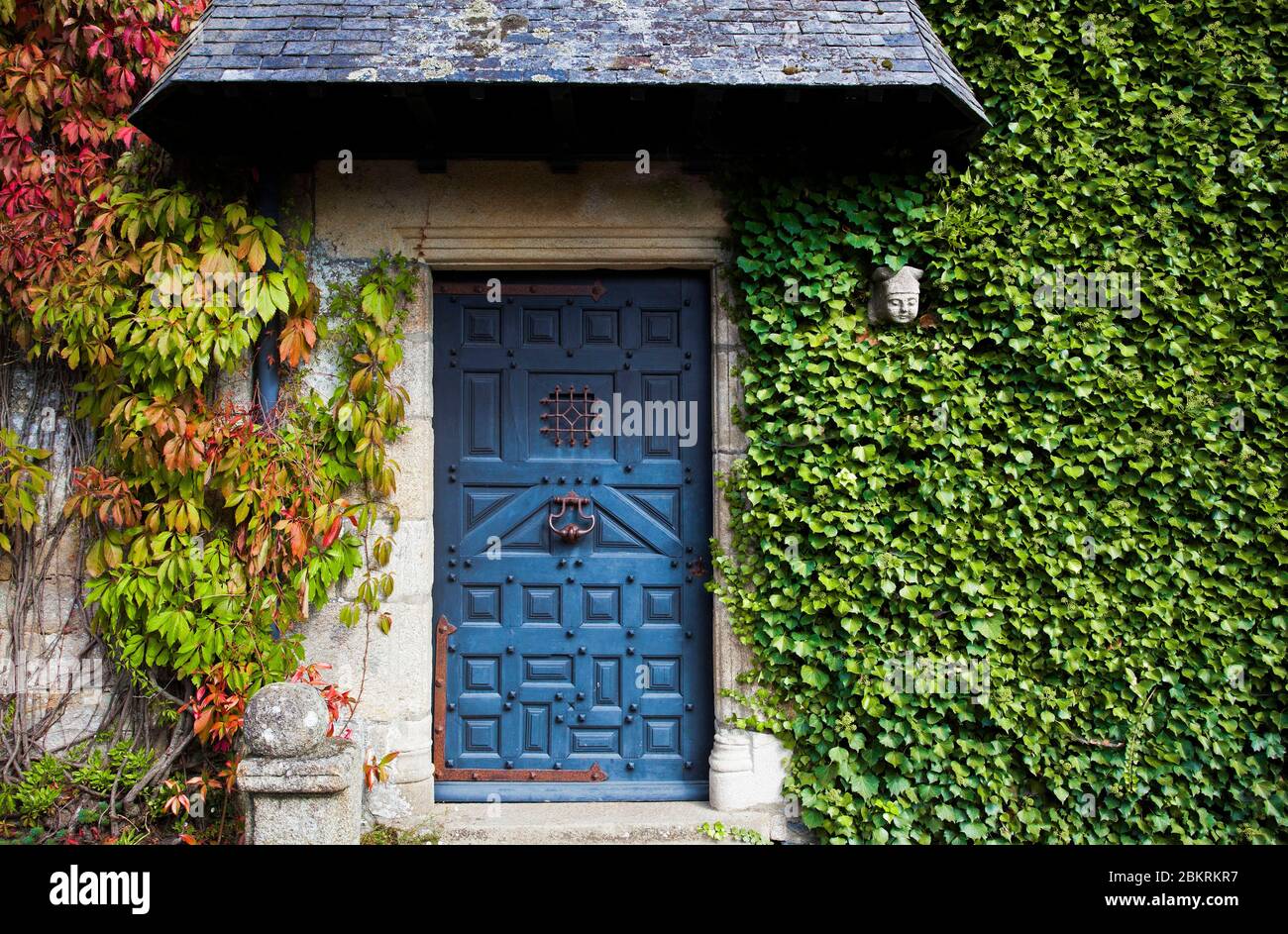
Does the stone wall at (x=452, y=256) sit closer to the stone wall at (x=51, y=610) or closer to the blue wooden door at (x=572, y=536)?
the blue wooden door at (x=572, y=536)

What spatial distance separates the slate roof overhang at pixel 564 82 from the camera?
3.10 metres

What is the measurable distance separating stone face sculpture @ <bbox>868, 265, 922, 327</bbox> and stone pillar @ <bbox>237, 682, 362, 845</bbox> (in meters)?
2.74

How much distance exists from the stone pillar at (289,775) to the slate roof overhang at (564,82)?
2278mm

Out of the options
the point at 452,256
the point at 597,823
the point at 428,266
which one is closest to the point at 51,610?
the point at 428,266

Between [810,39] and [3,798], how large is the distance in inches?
181

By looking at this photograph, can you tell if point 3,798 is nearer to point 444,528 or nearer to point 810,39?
point 444,528

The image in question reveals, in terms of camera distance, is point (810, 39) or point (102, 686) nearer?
point (810, 39)

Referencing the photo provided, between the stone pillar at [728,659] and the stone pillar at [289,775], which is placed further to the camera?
the stone pillar at [728,659]

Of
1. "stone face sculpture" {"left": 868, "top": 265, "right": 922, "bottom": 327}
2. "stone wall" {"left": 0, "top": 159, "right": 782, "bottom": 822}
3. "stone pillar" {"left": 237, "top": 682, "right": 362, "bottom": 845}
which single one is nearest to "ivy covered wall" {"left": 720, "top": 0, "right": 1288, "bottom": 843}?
"stone face sculpture" {"left": 868, "top": 265, "right": 922, "bottom": 327}

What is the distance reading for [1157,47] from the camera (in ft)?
12.0

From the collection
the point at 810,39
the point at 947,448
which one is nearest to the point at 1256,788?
the point at 947,448

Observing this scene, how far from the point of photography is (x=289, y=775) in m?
2.76

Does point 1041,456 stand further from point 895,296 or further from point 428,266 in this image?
point 428,266

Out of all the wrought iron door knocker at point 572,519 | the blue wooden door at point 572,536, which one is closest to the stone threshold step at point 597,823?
the blue wooden door at point 572,536
